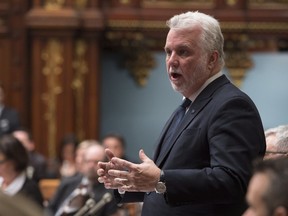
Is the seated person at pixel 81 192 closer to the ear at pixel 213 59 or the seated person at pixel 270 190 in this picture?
the ear at pixel 213 59

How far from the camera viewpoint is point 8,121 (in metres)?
9.90

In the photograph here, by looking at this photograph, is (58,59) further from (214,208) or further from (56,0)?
(214,208)

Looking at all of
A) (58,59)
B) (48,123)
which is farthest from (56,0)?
(48,123)

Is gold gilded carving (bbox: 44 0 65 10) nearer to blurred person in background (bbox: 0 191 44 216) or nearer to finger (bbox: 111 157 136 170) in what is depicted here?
finger (bbox: 111 157 136 170)

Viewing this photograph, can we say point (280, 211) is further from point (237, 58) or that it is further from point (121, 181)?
point (237, 58)

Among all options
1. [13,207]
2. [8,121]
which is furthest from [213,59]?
[8,121]

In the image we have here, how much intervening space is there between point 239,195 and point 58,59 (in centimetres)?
694

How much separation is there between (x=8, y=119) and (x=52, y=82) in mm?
671

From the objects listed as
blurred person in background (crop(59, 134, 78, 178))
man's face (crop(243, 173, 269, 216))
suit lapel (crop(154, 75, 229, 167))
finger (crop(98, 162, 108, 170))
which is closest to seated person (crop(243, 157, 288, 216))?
man's face (crop(243, 173, 269, 216))

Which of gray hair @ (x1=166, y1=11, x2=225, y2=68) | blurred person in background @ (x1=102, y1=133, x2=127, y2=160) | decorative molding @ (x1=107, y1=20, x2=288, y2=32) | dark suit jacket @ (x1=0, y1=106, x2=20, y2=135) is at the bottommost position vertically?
dark suit jacket @ (x1=0, y1=106, x2=20, y2=135)

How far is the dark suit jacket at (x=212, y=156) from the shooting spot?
3.44 m

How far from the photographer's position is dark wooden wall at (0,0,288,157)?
33.5 ft

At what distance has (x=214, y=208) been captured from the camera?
3568mm

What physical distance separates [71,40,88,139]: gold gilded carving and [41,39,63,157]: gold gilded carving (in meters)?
0.19
